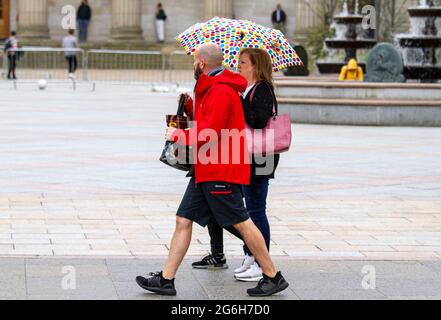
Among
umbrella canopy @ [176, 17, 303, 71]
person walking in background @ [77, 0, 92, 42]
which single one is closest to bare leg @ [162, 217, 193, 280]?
umbrella canopy @ [176, 17, 303, 71]

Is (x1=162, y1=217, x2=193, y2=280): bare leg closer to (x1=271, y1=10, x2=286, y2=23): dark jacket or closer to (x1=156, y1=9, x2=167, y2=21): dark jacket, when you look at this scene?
(x1=271, y1=10, x2=286, y2=23): dark jacket

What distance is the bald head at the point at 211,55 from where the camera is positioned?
8.10 m

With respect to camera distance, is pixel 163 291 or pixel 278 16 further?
pixel 278 16

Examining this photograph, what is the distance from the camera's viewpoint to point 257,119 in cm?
849

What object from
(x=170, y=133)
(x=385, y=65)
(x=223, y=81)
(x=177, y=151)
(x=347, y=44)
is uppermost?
Answer: (x=223, y=81)

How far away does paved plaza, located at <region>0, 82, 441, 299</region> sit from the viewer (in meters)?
8.73

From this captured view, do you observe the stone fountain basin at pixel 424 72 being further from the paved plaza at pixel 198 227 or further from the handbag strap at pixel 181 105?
the handbag strap at pixel 181 105

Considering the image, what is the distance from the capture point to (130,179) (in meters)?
14.1

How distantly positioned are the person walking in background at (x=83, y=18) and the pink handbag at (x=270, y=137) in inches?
1819

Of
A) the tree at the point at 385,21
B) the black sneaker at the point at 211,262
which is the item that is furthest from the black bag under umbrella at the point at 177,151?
the tree at the point at 385,21

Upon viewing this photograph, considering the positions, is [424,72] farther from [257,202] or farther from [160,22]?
[160,22]

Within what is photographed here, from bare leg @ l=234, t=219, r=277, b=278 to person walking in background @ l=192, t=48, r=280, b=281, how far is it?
31 cm

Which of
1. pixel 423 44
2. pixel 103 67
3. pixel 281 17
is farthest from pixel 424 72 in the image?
pixel 281 17

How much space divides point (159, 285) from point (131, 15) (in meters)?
46.7
